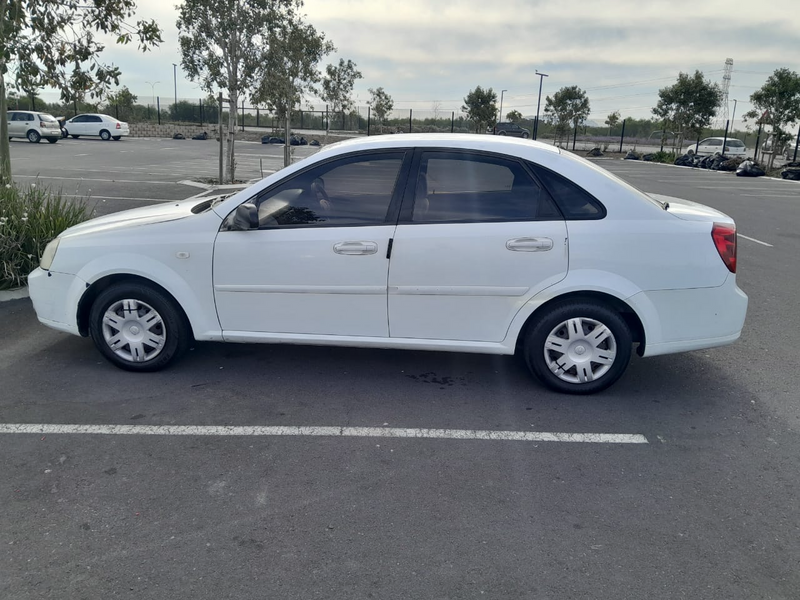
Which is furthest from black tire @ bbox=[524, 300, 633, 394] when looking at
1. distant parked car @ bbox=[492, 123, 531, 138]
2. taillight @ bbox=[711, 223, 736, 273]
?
distant parked car @ bbox=[492, 123, 531, 138]

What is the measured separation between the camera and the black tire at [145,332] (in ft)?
15.9

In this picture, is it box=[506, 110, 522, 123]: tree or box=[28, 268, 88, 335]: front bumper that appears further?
box=[506, 110, 522, 123]: tree

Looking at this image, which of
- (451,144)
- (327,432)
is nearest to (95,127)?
(451,144)

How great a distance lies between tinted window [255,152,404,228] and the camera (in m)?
4.75

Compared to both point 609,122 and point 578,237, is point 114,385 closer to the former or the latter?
point 578,237

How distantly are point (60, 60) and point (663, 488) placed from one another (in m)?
8.77

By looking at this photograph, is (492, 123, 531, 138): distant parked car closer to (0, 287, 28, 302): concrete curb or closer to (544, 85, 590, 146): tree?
(544, 85, 590, 146): tree

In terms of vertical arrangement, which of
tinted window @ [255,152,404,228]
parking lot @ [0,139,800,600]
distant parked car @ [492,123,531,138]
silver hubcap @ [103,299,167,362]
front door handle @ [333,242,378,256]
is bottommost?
parking lot @ [0,139,800,600]

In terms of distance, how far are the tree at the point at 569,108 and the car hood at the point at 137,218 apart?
51689mm

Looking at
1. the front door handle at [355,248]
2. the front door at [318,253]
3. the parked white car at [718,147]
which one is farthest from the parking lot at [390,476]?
the parked white car at [718,147]

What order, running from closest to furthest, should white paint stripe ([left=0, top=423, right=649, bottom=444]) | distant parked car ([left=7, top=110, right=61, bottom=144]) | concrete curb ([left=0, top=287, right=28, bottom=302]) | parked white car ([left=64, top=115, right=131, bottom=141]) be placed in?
white paint stripe ([left=0, top=423, right=649, bottom=444]), concrete curb ([left=0, top=287, right=28, bottom=302]), distant parked car ([left=7, top=110, right=61, bottom=144]), parked white car ([left=64, top=115, right=131, bottom=141])

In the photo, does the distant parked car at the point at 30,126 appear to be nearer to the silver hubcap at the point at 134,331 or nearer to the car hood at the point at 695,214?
the silver hubcap at the point at 134,331

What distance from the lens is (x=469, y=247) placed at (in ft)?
14.9

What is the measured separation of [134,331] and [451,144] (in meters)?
2.74
